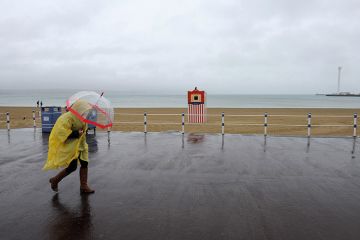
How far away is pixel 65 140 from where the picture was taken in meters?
5.43

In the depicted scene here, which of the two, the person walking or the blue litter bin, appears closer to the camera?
the person walking

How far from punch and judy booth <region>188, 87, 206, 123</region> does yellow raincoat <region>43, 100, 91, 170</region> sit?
13369mm

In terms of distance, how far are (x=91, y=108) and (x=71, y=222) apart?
1.91 meters

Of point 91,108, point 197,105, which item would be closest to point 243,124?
point 197,105

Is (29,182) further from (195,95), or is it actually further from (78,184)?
(195,95)

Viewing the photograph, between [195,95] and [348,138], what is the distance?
28.7 feet

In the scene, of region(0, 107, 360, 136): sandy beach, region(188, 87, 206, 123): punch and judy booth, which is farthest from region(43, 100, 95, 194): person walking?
region(188, 87, 206, 123): punch and judy booth

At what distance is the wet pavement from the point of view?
4.23 metres

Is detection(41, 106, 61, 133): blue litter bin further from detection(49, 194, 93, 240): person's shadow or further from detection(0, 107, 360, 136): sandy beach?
detection(49, 194, 93, 240): person's shadow

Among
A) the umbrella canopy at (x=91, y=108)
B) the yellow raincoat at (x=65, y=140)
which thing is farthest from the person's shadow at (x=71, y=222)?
the umbrella canopy at (x=91, y=108)

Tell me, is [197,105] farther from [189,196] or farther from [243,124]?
[189,196]

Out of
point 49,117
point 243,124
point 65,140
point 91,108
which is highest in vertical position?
point 91,108

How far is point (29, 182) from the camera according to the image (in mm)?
6457

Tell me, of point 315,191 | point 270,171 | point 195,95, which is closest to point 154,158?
point 270,171
